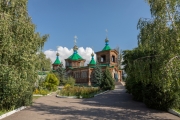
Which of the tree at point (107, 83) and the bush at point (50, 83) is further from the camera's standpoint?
the bush at point (50, 83)

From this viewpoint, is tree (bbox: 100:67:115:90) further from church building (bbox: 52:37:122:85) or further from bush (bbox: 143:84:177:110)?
bush (bbox: 143:84:177:110)

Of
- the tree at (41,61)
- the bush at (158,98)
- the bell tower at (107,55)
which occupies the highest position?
the bell tower at (107,55)

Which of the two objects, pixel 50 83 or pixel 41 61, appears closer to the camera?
pixel 41 61

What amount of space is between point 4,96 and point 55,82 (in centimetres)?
1549

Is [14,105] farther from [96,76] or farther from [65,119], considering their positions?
[96,76]

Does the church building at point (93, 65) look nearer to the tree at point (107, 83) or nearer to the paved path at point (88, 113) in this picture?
the tree at point (107, 83)

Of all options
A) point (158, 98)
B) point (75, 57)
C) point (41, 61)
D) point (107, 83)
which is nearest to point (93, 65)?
point (75, 57)

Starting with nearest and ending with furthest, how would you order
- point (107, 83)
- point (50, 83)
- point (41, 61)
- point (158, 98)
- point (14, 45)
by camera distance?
point (14, 45) → point (158, 98) → point (41, 61) → point (107, 83) → point (50, 83)

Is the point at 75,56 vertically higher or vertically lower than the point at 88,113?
Answer: higher

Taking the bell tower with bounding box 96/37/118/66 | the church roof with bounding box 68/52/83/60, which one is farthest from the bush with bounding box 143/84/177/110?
the church roof with bounding box 68/52/83/60

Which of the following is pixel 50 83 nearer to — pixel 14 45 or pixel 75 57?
pixel 14 45

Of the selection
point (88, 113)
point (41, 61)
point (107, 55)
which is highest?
point (107, 55)

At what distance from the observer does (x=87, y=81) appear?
35.2 meters

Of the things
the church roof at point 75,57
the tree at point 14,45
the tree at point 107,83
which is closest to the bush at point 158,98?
the tree at point 14,45
